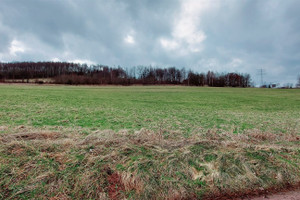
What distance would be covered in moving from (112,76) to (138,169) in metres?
166

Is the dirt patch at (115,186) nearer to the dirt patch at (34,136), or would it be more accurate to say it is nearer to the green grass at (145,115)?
the dirt patch at (34,136)

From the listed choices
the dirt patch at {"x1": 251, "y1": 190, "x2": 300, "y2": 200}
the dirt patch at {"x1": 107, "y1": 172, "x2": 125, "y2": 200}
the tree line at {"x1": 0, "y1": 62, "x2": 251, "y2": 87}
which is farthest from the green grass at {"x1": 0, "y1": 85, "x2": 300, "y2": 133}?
the tree line at {"x1": 0, "y1": 62, "x2": 251, "y2": 87}

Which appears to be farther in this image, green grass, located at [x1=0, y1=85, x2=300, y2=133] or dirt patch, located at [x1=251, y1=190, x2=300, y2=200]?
green grass, located at [x1=0, y1=85, x2=300, y2=133]

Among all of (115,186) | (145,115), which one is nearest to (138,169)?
(115,186)

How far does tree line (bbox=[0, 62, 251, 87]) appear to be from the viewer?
12780 centimetres

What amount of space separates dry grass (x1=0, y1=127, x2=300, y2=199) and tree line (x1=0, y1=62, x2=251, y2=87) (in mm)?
118541

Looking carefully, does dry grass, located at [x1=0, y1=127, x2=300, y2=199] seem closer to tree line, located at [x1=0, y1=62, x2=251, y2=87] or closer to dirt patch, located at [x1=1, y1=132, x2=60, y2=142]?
dirt patch, located at [x1=1, y1=132, x2=60, y2=142]

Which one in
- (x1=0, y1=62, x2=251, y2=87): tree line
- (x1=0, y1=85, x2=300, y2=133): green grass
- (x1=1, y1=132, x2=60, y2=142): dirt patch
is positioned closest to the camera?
(x1=1, y1=132, x2=60, y2=142): dirt patch

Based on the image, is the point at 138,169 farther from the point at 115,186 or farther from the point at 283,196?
the point at 283,196

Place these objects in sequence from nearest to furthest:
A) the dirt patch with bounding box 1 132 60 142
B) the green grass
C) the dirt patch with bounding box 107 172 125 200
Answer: the dirt patch with bounding box 107 172 125 200 → the dirt patch with bounding box 1 132 60 142 → the green grass

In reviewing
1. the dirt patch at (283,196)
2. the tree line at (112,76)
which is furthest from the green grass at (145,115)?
the tree line at (112,76)

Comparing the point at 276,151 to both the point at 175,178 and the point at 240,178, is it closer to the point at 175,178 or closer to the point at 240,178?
the point at 240,178

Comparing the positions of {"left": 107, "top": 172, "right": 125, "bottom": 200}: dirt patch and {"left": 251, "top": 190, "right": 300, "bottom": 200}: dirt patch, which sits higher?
{"left": 107, "top": 172, "right": 125, "bottom": 200}: dirt patch

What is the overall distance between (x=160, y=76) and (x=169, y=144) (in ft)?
516
